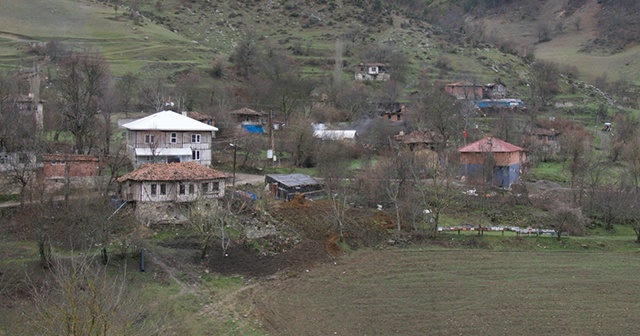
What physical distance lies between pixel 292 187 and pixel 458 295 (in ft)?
44.3

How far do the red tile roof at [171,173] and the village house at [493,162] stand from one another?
1712 centimetres

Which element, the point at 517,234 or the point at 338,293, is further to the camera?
the point at 517,234

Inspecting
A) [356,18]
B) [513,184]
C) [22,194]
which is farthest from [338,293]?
[356,18]

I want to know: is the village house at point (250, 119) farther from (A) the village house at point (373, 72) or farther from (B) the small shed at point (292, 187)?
(A) the village house at point (373, 72)

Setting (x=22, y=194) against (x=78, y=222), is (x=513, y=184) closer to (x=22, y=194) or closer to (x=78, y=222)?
(x=78, y=222)

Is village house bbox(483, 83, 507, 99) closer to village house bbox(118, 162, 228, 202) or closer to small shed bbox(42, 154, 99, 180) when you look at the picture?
village house bbox(118, 162, 228, 202)

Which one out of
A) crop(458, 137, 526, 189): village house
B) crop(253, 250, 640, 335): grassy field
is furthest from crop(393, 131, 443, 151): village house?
crop(253, 250, 640, 335): grassy field

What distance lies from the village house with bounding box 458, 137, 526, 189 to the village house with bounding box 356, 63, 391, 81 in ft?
129

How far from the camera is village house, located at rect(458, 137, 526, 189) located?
37844 millimetres

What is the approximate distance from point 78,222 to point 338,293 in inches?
444

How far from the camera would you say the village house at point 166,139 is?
36.3m

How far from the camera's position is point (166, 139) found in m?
36.8

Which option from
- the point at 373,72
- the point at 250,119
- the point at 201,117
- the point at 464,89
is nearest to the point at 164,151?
the point at 201,117

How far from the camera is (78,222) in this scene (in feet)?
79.5
